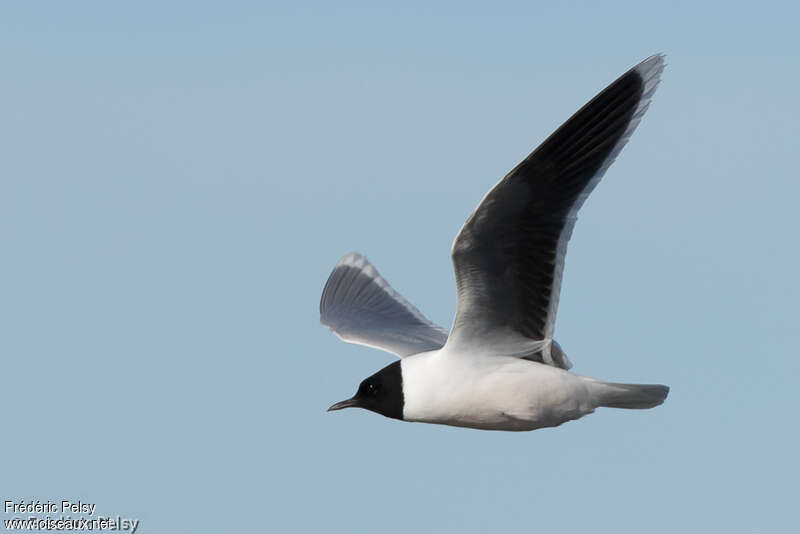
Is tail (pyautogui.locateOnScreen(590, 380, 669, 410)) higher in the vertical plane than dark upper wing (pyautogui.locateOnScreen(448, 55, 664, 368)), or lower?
lower

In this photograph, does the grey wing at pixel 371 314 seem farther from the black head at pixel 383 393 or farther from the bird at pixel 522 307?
the bird at pixel 522 307

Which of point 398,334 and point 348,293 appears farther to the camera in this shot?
point 348,293

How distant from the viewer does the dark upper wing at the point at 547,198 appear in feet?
27.7

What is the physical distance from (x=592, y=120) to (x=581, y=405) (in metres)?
1.90

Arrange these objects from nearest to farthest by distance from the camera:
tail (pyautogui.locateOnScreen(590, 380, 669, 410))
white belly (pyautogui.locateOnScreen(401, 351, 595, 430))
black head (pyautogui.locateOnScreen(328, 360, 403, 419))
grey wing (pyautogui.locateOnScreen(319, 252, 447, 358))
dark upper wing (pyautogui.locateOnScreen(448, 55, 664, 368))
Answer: dark upper wing (pyautogui.locateOnScreen(448, 55, 664, 368))
white belly (pyautogui.locateOnScreen(401, 351, 595, 430))
tail (pyautogui.locateOnScreen(590, 380, 669, 410))
black head (pyautogui.locateOnScreen(328, 360, 403, 419))
grey wing (pyautogui.locateOnScreen(319, 252, 447, 358))

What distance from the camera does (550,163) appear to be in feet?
27.9

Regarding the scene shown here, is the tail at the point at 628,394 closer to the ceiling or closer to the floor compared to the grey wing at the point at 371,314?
closer to the floor

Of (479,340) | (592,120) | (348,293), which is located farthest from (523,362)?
(348,293)

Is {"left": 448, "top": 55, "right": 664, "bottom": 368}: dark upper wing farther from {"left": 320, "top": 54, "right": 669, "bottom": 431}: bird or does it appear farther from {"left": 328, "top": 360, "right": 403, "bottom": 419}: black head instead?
{"left": 328, "top": 360, "right": 403, "bottom": 419}: black head

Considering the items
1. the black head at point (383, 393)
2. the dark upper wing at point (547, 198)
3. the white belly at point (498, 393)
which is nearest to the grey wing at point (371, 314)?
the black head at point (383, 393)

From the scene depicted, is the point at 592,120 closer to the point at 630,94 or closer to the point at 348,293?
the point at 630,94

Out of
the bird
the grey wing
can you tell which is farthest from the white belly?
the grey wing

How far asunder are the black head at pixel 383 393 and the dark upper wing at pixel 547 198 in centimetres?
92

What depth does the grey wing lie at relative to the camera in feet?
36.5
